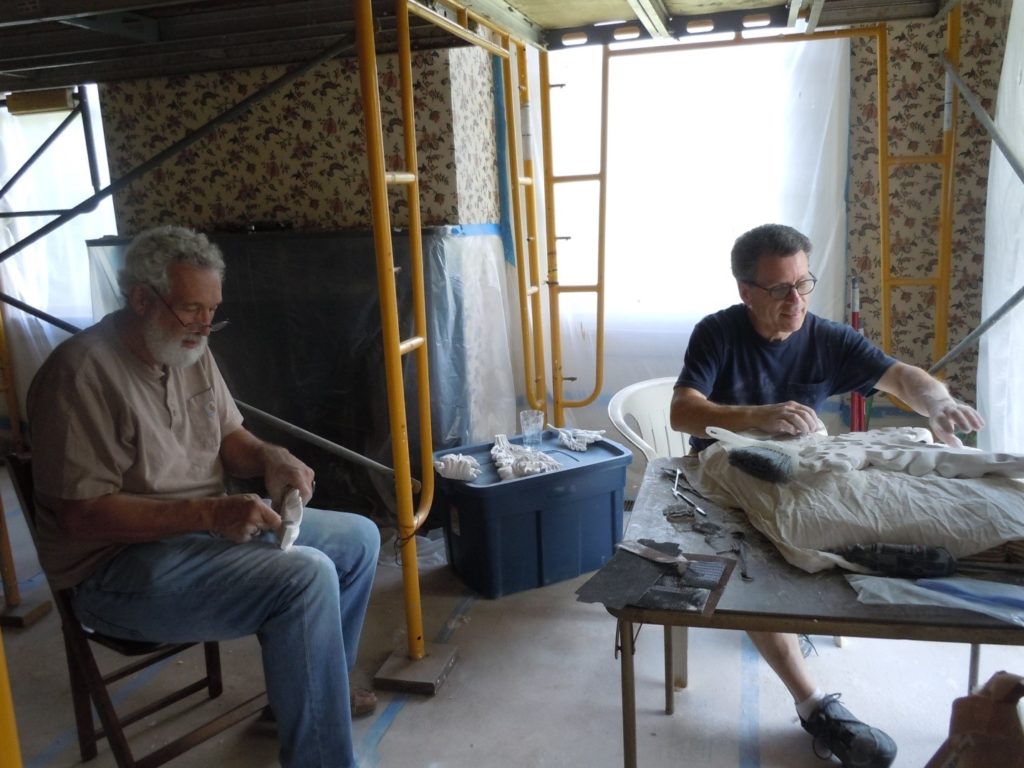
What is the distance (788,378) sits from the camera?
221 cm

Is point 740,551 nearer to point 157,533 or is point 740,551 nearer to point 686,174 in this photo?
point 157,533

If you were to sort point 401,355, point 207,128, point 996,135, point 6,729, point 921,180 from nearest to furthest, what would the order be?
point 6,729, point 401,355, point 207,128, point 996,135, point 921,180

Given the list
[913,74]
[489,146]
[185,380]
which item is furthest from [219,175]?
[913,74]

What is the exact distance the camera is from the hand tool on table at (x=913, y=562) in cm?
125

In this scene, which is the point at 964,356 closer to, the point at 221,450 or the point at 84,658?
the point at 221,450

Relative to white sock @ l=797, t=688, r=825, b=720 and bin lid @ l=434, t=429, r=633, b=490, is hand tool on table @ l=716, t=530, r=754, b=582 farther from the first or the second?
bin lid @ l=434, t=429, r=633, b=490

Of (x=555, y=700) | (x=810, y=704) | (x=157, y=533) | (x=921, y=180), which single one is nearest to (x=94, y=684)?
(x=157, y=533)

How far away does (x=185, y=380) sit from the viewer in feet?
6.46

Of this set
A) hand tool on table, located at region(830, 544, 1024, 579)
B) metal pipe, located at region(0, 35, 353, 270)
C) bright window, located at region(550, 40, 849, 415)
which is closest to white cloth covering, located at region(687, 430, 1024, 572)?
hand tool on table, located at region(830, 544, 1024, 579)

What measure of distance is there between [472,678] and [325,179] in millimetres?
2170

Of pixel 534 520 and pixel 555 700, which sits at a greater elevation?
pixel 534 520

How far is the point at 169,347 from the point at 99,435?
0.27 m

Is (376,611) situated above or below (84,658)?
below

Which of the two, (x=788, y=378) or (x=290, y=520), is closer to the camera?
(x=290, y=520)
